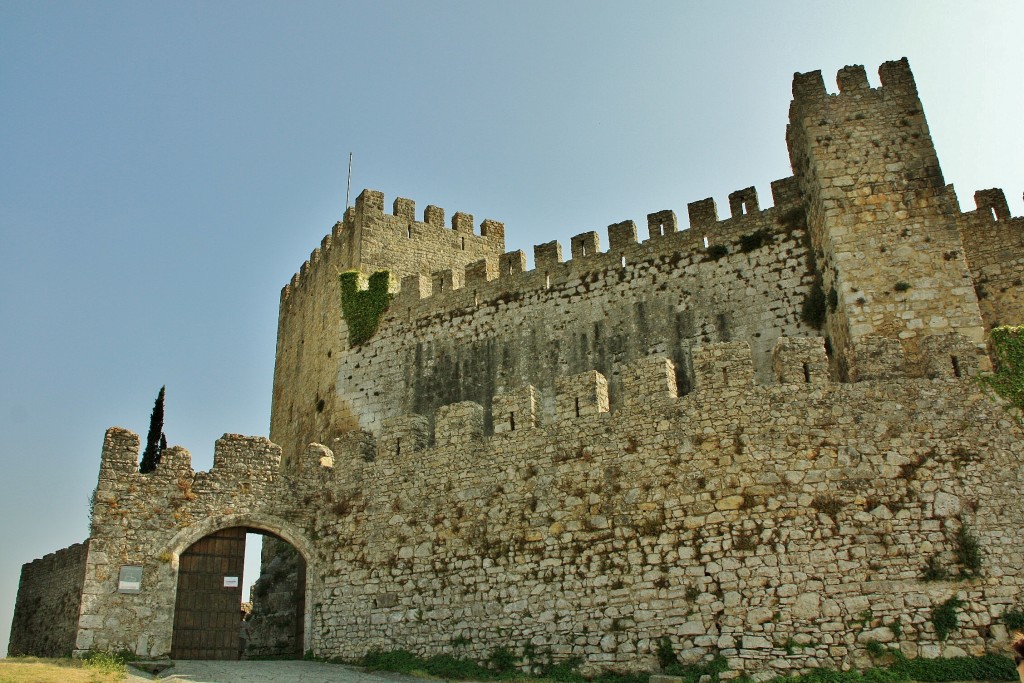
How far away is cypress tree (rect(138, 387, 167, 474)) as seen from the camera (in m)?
23.4

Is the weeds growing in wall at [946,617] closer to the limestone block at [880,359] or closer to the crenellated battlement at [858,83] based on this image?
the limestone block at [880,359]

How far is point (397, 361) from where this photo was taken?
2369 cm

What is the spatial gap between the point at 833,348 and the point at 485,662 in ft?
29.7

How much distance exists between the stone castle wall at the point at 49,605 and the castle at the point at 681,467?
0.11 metres

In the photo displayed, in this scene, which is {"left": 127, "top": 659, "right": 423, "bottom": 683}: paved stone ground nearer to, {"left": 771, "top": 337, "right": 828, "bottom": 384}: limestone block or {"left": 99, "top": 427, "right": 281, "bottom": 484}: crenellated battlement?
{"left": 99, "top": 427, "right": 281, "bottom": 484}: crenellated battlement

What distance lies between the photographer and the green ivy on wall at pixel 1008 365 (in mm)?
13484

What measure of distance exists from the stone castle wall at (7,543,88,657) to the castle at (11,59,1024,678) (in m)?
0.11

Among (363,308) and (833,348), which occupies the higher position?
(363,308)

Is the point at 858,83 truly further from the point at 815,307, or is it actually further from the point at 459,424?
the point at 459,424

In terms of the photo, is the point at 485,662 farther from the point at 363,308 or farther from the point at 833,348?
the point at 363,308

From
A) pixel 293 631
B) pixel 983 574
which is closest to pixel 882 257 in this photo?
pixel 983 574

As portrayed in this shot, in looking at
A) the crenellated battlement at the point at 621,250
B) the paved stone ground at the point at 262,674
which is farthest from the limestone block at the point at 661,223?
the paved stone ground at the point at 262,674

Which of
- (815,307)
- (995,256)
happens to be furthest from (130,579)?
(995,256)

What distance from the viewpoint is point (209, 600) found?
1677 cm
